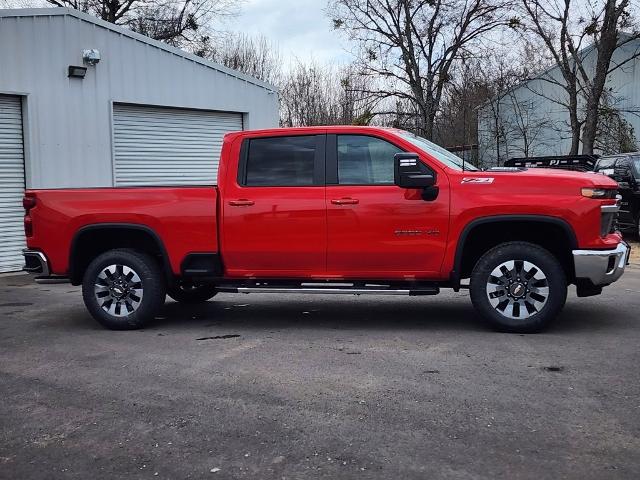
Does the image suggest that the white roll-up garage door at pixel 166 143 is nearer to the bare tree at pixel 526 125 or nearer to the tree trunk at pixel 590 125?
the tree trunk at pixel 590 125

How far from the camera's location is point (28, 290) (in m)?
10.2

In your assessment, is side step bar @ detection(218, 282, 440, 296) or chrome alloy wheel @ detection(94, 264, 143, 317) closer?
side step bar @ detection(218, 282, 440, 296)

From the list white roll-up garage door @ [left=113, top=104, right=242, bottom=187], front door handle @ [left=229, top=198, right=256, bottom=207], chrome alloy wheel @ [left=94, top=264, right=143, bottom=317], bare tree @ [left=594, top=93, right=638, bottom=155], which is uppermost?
bare tree @ [left=594, top=93, right=638, bottom=155]

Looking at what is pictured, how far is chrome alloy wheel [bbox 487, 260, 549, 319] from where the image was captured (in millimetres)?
6027

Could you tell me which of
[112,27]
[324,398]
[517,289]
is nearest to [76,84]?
[112,27]

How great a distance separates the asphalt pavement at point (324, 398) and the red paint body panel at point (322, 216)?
73 centimetres

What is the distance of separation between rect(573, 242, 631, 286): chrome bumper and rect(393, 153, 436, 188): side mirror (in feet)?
4.92

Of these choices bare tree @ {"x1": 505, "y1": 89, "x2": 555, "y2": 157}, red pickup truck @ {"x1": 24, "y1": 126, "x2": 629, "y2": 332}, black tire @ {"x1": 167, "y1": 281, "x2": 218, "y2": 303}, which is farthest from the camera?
bare tree @ {"x1": 505, "y1": 89, "x2": 555, "y2": 157}

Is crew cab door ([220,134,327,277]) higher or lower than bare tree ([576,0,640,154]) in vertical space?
lower

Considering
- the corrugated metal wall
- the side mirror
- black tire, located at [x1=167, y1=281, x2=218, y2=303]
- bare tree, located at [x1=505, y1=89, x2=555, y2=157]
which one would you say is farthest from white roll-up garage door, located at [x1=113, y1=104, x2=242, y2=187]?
bare tree, located at [x1=505, y1=89, x2=555, y2=157]

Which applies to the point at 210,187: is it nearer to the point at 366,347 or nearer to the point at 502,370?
the point at 366,347

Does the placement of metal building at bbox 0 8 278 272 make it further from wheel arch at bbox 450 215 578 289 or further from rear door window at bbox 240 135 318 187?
wheel arch at bbox 450 215 578 289

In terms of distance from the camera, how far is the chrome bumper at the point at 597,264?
588cm

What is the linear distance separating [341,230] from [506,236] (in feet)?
5.36
